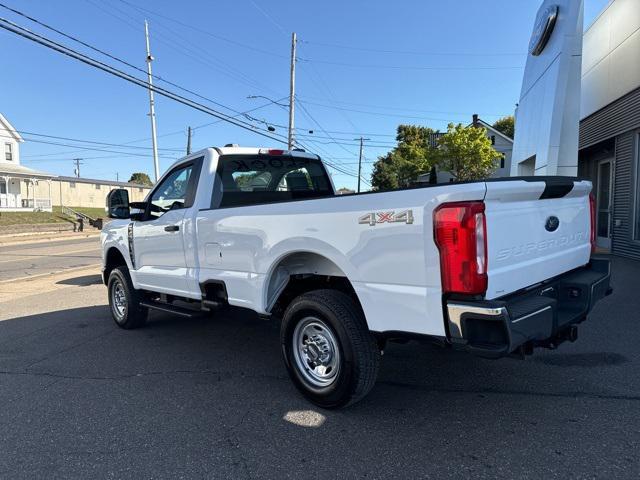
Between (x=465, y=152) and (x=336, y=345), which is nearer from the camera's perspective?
(x=336, y=345)

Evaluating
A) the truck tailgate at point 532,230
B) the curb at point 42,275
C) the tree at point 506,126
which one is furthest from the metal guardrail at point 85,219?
the tree at point 506,126

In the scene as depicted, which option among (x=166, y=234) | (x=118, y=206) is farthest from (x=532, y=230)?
(x=118, y=206)

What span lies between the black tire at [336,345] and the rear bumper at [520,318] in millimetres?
736

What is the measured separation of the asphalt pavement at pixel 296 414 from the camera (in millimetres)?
2801

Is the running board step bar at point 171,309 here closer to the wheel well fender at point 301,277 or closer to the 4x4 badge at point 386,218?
the wheel well fender at point 301,277

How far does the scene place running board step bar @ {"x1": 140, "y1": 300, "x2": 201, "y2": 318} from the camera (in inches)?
188

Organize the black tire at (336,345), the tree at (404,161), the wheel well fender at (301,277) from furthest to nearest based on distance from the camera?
1. the tree at (404,161)
2. the wheel well fender at (301,277)
3. the black tire at (336,345)

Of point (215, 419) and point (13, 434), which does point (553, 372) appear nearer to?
point (215, 419)

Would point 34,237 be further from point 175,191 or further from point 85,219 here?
point 175,191

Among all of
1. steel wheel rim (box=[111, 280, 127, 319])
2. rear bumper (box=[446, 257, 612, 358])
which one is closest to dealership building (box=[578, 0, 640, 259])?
rear bumper (box=[446, 257, 612, 358])

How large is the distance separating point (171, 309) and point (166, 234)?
0.80m

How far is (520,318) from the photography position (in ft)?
8.77

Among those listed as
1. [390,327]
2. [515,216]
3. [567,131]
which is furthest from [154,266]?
[567,131]

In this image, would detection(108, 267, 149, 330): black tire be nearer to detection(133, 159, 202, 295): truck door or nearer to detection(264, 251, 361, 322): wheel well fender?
detection(133, 159, 202, 295): truck door
